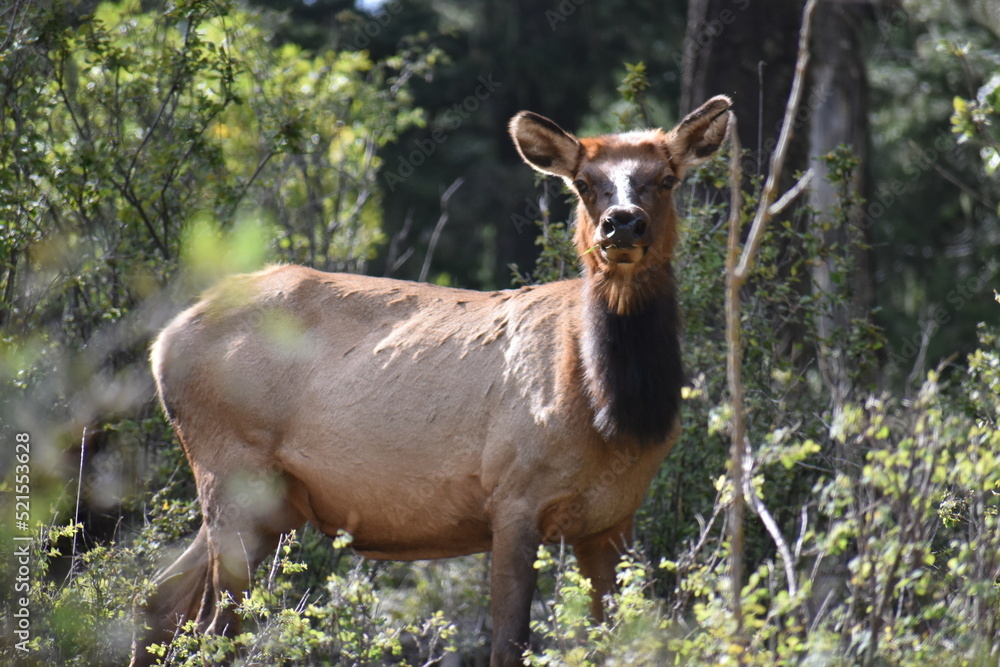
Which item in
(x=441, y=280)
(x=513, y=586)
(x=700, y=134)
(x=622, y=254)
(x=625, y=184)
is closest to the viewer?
(x=513, y=586)

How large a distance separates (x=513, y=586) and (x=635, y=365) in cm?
130

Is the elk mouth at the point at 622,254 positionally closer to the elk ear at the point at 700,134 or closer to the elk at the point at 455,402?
the elk at the point at 455,402

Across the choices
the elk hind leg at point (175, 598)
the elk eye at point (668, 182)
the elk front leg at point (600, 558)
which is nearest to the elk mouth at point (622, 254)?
the elk eye at point (668, 182)

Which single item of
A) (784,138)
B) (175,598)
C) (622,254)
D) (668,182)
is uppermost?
(784,138)

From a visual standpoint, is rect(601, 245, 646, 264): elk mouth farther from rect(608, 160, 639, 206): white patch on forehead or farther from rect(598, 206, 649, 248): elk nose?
rect(608, 160, 639, 206): white patch on forehead

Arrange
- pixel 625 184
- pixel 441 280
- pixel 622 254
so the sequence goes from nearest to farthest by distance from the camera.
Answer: pixel 622 254, pixel 625 184, pixel 441 280

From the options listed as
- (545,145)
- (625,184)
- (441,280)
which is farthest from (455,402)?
(441,280)

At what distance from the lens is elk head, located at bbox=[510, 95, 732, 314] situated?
19.3 ft

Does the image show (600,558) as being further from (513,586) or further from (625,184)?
(625,184)

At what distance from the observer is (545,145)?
6.57 meters

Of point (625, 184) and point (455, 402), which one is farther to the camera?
point (455, 402)

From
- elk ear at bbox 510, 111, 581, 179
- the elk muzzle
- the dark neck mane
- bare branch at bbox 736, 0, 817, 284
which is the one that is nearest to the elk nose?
the elk muzzle

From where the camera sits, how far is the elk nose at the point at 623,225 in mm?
5777

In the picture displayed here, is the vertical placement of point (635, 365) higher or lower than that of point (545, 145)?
lower
